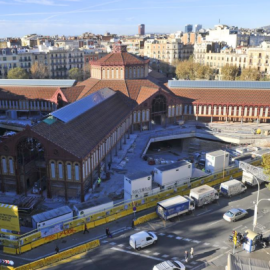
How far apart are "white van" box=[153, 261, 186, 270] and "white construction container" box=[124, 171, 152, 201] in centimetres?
1214

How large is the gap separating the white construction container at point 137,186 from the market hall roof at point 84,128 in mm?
6371

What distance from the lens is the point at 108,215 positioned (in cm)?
3716

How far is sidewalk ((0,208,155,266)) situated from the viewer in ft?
102

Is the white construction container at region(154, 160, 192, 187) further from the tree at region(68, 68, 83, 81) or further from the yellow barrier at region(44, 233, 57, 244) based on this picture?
the tree at region(68, 68, 83, 81)

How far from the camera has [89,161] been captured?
41.7 metres

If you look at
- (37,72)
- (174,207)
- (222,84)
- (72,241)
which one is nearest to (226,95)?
(222,84)

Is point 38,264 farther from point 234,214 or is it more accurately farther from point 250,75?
point 250,75

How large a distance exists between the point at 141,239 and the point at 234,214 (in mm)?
12036

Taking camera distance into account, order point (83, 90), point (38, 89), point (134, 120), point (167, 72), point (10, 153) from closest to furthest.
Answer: point (10, 153), point (134, 120), point (83, 90), point (38, 89), point (167, 72)

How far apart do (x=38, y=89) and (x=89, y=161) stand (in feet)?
146

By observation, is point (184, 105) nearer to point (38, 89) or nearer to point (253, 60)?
point (38, 89)

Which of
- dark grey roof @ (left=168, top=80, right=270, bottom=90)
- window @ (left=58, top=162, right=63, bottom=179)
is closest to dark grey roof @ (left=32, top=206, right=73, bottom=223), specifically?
window @ (left=58, top=162, right=63, bottom=179)

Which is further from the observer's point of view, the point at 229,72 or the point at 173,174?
the point at 229,72

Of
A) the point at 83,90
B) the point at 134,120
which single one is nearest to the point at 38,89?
the point at 83,90
